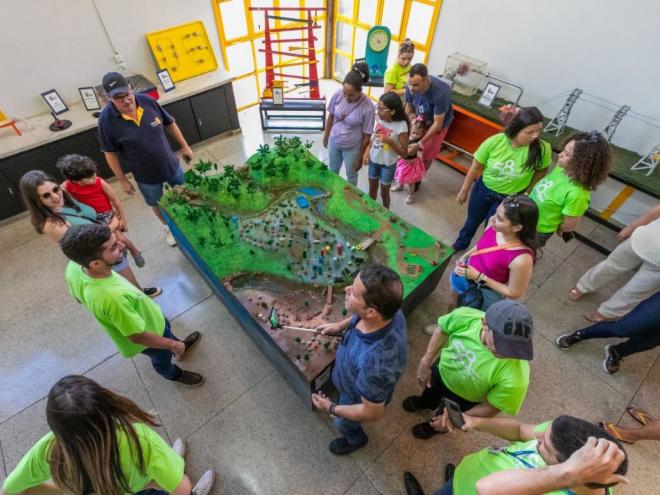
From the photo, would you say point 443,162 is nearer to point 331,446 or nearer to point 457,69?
point 457,69

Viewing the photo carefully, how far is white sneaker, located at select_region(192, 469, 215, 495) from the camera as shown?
206 cm

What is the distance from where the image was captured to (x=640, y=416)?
2422 mm

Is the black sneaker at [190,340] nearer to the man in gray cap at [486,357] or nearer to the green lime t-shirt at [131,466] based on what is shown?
the green lime t-shirt at [131,466]

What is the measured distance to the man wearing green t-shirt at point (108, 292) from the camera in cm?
158

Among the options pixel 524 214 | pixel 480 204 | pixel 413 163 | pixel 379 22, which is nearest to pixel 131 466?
pixel 524 214

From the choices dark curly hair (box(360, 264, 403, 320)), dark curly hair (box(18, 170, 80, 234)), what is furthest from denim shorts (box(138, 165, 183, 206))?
dark curly hair (box(360, 264, 403, 320))

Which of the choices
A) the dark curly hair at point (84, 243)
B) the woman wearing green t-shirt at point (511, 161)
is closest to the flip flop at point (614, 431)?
the woman wearing green t-shirt at point (511, 161)

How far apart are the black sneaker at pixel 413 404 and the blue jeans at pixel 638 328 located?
1.47m

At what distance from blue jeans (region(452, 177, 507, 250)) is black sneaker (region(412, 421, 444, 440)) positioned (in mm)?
1792

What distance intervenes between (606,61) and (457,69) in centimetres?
152

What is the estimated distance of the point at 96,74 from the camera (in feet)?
13.7

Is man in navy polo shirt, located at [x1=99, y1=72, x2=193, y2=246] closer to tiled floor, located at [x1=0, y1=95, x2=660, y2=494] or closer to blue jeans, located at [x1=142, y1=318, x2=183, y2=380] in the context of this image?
tiled floor, located at [x1=0, y1=95, x2=660, y2=494]

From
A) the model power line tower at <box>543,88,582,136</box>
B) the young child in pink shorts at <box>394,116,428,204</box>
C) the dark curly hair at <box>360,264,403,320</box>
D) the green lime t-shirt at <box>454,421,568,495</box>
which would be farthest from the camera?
the young child in pink shorts at <box>394,116,428,204</box>

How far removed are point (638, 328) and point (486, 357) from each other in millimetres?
1588
